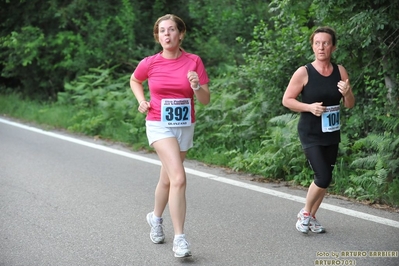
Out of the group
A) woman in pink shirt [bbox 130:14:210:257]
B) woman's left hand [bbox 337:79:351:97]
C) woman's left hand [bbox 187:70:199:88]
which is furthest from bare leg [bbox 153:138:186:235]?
woman's left hand [bbox 337:79:351:97]

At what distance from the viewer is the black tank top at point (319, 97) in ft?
21.7

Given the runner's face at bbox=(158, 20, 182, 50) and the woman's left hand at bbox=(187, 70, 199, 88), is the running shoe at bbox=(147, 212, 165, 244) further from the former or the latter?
the runner's face at bbox=(158, 20, 182, 50)

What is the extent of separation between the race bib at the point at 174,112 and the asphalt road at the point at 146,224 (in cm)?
113

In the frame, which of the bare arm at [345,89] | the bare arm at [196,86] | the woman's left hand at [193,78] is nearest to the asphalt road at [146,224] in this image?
the bare arm at [345,89]

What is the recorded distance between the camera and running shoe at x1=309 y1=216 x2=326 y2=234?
22.2 feet

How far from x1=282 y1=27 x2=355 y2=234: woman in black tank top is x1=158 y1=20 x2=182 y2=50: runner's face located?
4.06 ft

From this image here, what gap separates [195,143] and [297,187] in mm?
3225

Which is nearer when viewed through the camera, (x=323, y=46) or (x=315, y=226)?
(x=323, y=46)

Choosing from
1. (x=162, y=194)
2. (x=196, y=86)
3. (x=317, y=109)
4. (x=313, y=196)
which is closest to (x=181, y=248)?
(x=162, y=194)

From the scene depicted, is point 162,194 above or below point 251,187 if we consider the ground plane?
above

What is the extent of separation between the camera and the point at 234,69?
14.0 m

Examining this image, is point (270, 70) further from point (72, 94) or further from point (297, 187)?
point (72, 94)

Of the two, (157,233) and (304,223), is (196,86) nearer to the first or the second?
(157,233)

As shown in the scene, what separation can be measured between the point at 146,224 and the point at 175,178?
130 centimetres
